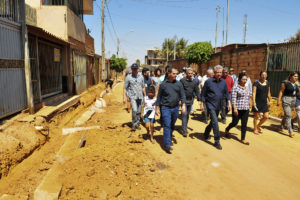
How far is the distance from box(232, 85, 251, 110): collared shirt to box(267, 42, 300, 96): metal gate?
552 cm

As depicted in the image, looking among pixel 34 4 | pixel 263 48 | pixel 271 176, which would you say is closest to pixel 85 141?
pixel 271 176

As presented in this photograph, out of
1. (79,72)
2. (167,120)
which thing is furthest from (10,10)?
(79,72)

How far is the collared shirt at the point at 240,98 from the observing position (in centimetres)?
557

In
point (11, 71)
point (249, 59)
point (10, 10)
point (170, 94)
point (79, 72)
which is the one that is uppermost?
point (10, 10)

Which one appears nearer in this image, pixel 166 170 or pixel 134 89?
pixel 166 170

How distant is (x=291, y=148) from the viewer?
17.8 ft

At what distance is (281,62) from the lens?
33.2 ft

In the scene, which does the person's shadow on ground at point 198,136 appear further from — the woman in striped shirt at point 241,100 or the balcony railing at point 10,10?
the balcony railing at point 10,10

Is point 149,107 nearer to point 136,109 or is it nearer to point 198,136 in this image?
point 136,109

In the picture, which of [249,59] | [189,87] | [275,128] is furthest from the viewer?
[249,59]

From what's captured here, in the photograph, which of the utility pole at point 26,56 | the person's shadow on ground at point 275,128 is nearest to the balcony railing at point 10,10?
the utility pole at point 26,56

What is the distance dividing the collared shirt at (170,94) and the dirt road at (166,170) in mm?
1155

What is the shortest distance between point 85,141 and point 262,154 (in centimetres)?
437

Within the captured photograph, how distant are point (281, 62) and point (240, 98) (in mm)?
6189
